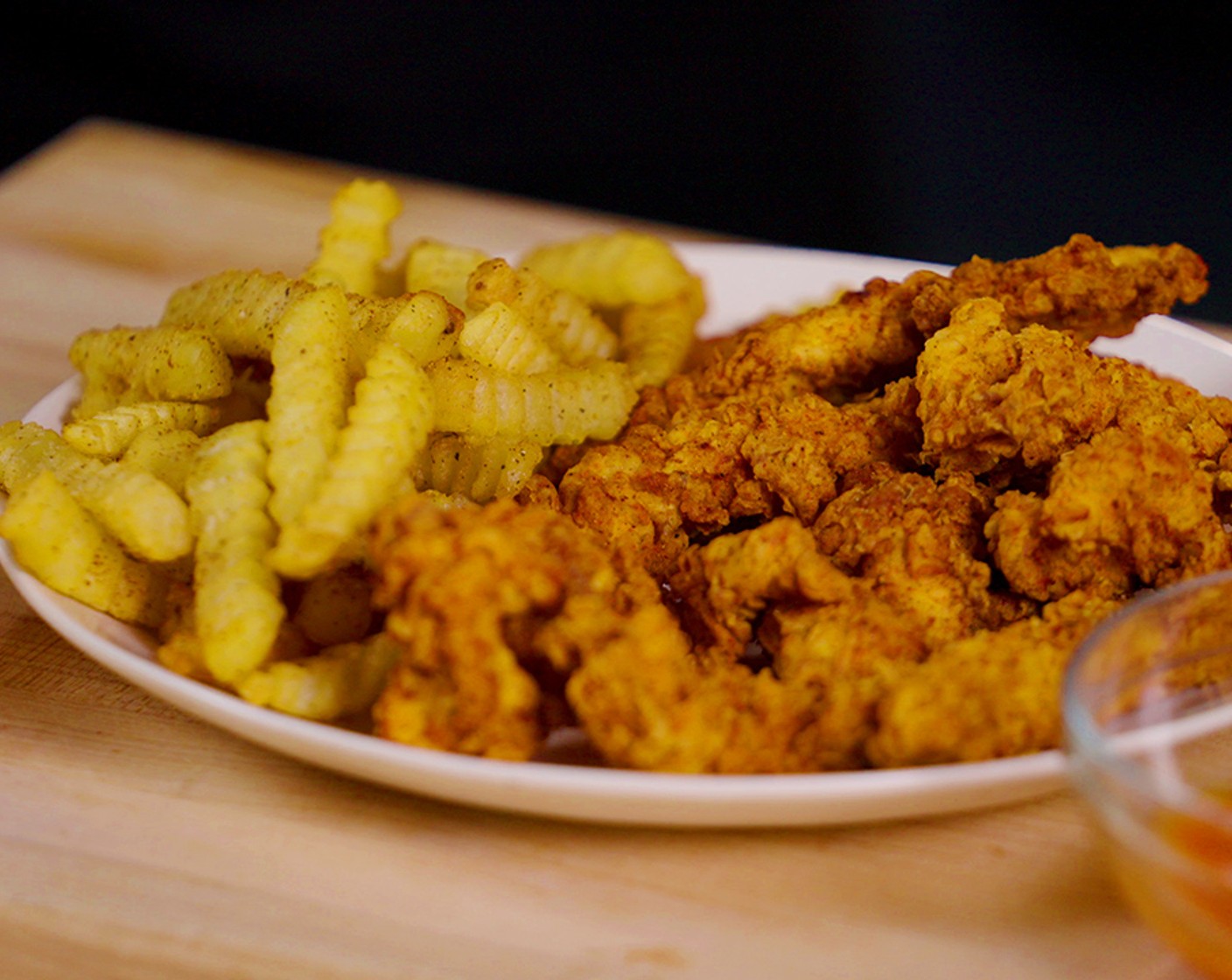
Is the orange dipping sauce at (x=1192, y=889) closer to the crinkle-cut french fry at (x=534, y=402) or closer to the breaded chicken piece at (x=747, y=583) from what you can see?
the breaded chicken piece at (x=747, y=583)

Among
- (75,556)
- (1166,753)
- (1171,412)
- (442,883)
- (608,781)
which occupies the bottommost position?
(442,883)

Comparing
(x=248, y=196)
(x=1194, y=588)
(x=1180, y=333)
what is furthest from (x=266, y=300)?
(x=248, y=196)

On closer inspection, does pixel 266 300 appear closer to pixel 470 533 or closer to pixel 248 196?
pixel 470 533

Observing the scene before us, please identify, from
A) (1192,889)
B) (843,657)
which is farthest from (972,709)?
(1192,889)

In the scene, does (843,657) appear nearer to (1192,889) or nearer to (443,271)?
(1192,889)

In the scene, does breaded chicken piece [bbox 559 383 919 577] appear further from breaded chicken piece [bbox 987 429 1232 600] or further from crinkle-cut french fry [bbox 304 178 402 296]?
crinkle-cut french fry [bbox 304 178 402 296]

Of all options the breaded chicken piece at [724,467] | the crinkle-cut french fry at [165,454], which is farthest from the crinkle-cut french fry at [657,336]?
A: the crinkle-cut french fry at [165,454]
